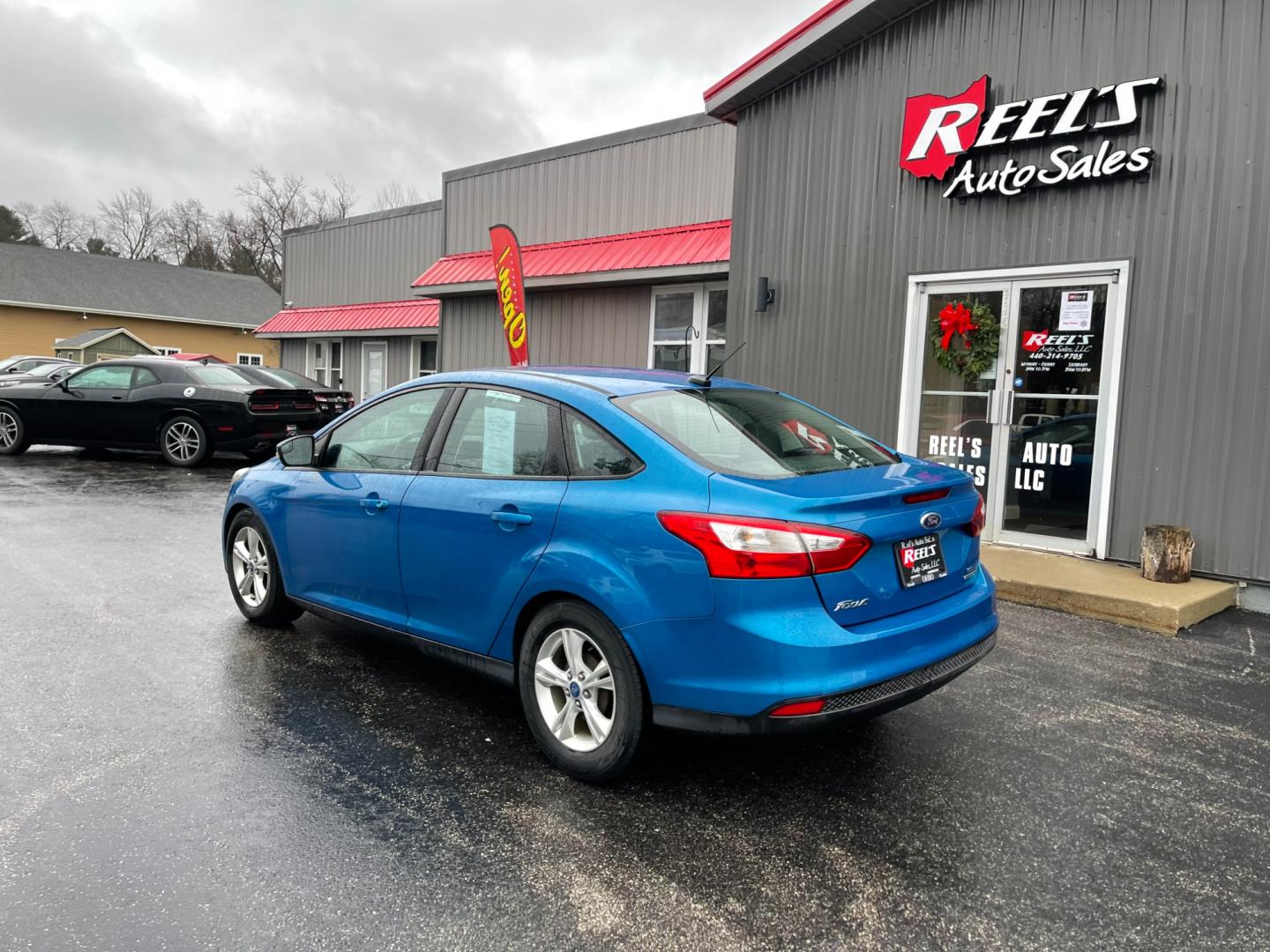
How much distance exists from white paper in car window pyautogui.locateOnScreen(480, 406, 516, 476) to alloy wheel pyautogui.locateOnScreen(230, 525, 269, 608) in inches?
77.0

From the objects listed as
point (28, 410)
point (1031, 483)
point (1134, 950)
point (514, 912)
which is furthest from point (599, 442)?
point (28, 410)

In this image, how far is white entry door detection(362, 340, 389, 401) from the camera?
21.9 metres

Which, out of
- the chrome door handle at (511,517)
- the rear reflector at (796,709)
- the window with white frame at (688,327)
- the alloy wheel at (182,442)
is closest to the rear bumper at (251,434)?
the alloy wheel at (182,442)

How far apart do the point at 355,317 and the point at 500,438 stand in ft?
63.7

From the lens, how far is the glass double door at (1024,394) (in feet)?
24.5

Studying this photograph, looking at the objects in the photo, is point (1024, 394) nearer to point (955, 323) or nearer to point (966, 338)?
point (966, 338)

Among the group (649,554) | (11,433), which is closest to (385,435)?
(649,554)

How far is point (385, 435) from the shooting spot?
457 centimetres

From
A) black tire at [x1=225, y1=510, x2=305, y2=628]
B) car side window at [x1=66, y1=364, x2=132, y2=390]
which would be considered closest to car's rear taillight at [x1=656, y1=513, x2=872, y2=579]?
black tire at [x1=225, y1=510, x2=305, y2=628]

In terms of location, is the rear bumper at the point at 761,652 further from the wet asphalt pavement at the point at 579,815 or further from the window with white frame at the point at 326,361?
the window with white frame at the point at 326,361

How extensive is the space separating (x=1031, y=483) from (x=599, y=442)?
546 cm

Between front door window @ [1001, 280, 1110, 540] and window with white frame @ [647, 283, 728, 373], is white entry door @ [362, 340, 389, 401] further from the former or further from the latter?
front door window @ [1001, 280, 1110, 540]

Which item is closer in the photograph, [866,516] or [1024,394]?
[866,516]

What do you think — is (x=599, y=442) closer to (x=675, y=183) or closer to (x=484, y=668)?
(x=484, y=668)
